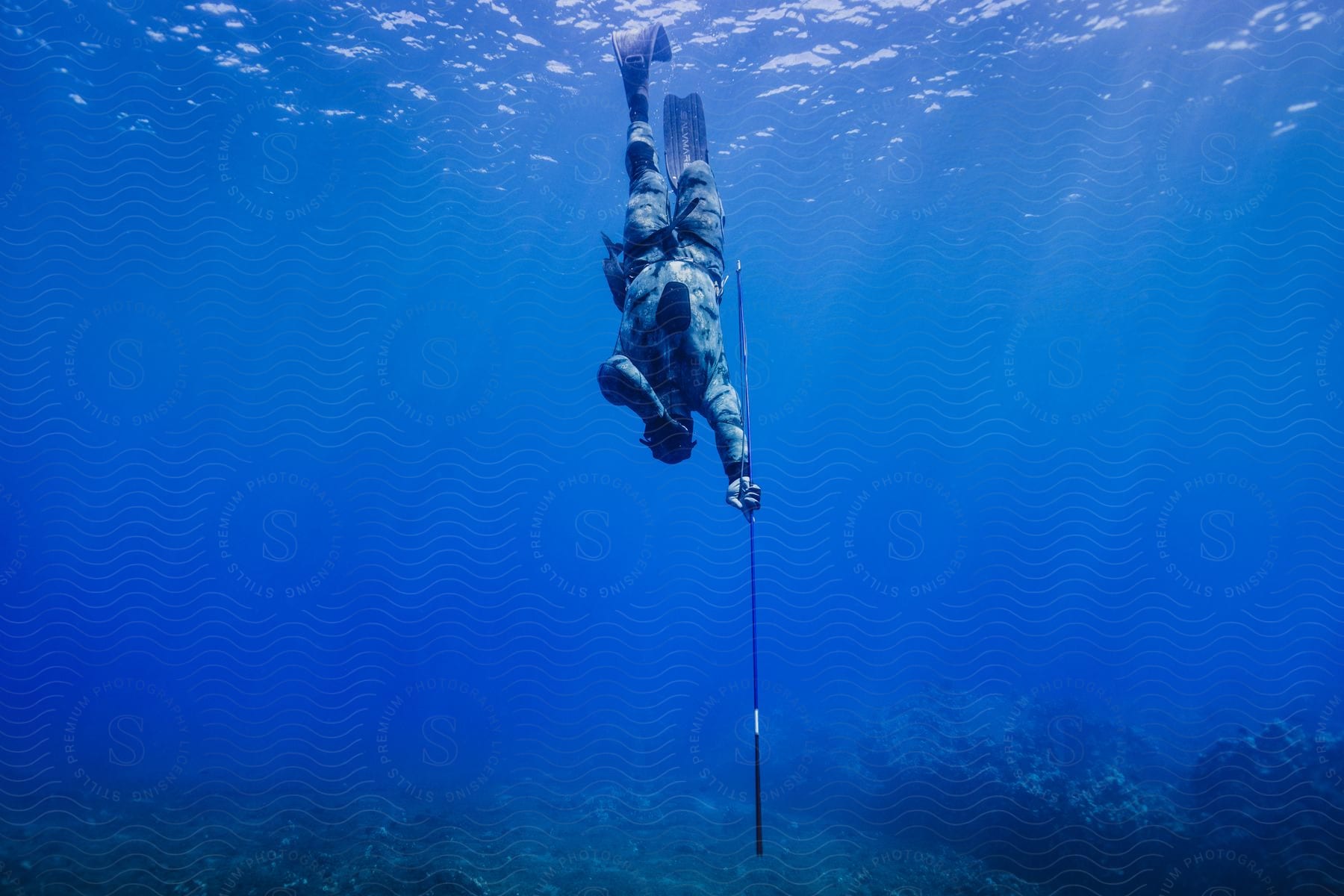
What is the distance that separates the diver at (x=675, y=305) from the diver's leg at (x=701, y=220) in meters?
0.01


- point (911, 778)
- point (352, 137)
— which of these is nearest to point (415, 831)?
point (911, 778)

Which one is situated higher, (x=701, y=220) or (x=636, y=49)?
(x=636, y=49)

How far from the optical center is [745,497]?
15.6ft

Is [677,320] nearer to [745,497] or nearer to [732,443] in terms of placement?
[732,443]

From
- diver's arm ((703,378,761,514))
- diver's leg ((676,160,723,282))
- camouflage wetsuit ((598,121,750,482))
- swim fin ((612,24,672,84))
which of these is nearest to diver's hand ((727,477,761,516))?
diver's arm ((703,378,761,514))

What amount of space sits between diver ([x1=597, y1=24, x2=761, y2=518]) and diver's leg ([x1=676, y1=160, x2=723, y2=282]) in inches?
0.4

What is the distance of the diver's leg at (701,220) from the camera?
6.37 meters

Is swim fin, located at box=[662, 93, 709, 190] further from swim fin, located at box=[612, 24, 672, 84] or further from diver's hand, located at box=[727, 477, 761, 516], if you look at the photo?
diver's hand, located at box=[727, 477, 761, 516]

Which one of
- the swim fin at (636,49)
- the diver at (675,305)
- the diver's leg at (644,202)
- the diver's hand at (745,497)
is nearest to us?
the diver's hand at (745,497)

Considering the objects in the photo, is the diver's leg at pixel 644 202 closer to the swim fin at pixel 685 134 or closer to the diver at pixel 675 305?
the diver at pixel 675 305

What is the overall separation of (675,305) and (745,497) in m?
1.95

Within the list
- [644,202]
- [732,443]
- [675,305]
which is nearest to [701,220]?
[644,202]

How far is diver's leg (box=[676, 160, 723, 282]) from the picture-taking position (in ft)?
20.9

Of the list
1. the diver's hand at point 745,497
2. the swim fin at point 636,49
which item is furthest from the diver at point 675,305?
the swim fin at point 636,49
